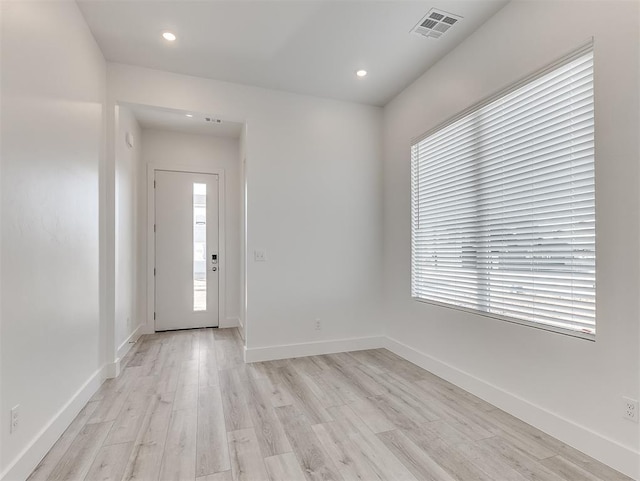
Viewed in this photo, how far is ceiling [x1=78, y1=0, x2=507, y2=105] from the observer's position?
2.37m

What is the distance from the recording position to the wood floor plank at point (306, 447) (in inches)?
67.1

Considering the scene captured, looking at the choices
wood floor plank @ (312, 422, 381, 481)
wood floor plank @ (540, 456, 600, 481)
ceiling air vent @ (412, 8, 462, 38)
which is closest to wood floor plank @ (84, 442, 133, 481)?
wood floor plank @ (312, 422, 381, 481)

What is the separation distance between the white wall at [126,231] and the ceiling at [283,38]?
84cm

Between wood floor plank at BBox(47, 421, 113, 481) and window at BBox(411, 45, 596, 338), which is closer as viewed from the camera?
wood floor plank at BBox(47, 421, 113, 481)

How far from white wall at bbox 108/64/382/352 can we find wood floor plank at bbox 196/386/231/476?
3.01 feet

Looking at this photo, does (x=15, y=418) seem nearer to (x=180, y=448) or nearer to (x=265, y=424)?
(x=180, y=448)

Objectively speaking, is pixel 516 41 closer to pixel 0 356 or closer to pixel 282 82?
pixel 282 82

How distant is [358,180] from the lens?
3941 mm

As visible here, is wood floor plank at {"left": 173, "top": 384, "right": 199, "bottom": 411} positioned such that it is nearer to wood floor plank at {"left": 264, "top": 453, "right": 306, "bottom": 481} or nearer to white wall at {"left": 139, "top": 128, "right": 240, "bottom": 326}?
wood floor plank at {"left": 264, "top": 453, "right": 306, "bottom": 481}

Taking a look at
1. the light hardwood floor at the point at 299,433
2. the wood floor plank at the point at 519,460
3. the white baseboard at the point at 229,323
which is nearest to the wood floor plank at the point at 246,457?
the light hardwood floor at the point at 299,433

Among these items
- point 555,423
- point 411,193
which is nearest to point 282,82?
point 411,193

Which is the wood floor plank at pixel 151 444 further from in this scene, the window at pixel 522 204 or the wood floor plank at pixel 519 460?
the window at pixel 522 204

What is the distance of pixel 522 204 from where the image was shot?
7.43ft

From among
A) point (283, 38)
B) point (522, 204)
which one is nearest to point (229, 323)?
point (283, 38)
